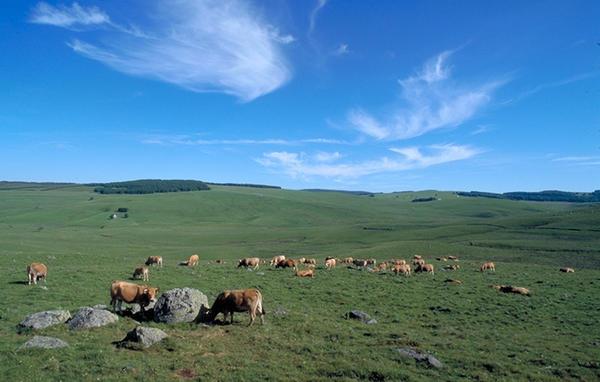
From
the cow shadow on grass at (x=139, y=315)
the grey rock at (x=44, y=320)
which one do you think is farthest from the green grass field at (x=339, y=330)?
the cow shadow on grass at (x=139, y=315)

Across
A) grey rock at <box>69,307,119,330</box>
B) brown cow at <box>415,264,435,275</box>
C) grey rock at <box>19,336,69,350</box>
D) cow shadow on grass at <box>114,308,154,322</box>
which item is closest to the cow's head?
cow shadow on grass at <box>114,308,154,322</box>

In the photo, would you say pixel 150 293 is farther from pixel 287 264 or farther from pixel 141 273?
pixel 287 264

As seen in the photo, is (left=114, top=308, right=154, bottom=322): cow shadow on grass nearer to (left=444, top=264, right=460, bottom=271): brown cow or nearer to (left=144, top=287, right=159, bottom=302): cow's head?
(left=144, top=287, right=159, bottom=302): cow's head

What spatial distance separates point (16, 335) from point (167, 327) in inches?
210

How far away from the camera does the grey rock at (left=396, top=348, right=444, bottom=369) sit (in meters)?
16.0

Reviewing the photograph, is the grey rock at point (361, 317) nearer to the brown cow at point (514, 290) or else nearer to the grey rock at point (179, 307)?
the grey rock at point (179, 307)

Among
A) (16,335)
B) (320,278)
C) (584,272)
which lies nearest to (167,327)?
(16,335)

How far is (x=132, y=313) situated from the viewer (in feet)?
68.0

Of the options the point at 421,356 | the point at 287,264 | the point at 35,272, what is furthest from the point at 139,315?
the point at 287,264

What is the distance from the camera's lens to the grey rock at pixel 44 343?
15.6 metres

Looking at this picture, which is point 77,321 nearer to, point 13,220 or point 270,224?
point 270,224

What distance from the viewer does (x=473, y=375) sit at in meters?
15.4

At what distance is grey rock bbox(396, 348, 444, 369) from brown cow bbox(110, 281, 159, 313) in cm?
1152

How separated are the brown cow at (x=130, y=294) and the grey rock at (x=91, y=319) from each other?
195 centimetres
